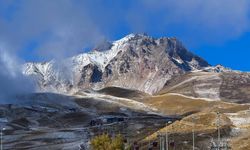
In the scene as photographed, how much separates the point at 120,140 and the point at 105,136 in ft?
35.2

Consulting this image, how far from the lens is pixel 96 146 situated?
580ft

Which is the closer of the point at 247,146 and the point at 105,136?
the point at 105,136

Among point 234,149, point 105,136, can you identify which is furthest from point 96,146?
point 234,149

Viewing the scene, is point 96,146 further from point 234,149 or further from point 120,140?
point 234,149

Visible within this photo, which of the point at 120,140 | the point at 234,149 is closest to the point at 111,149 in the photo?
the point at 120,140

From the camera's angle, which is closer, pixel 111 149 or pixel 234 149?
pixel 111 149

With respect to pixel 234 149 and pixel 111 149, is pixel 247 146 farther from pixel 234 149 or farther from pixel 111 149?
pixel 111 149

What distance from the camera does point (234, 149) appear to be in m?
196

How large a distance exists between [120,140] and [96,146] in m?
10.9

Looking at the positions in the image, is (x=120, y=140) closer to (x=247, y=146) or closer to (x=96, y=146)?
(x=96, y=146)

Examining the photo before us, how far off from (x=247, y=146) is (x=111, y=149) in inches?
2076

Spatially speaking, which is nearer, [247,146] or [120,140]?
[120,140]

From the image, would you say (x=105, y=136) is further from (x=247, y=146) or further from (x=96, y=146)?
(x=247, y=146)

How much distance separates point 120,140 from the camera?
16900 centimetres
